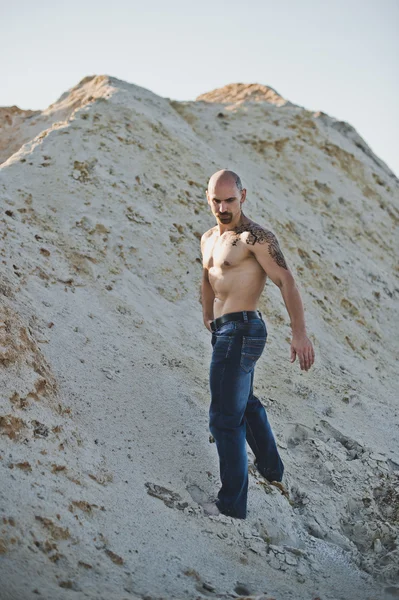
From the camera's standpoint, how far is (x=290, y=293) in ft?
12.0

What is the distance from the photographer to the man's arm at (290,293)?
12.0 feet

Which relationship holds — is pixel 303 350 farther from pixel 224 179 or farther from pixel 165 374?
pixel 165 374

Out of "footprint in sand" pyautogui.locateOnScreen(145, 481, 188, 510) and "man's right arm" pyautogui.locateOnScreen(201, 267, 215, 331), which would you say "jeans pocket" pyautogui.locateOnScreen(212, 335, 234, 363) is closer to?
"man's right arm" pyautogui.locateOnScreen(201, 267, 215, 331)

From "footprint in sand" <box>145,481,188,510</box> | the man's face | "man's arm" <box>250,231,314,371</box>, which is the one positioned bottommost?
"footprint in sand" <box>145,481,188,510</box>

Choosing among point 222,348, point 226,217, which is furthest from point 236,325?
point 226,217

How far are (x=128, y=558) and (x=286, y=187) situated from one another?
307 inches

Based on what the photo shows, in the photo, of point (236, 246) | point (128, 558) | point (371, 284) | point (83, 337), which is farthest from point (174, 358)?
point (371, 284)

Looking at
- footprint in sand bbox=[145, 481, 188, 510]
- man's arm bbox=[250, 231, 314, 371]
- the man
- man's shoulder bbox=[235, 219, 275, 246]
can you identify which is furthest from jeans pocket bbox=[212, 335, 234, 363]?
footprint in sand bbox=[145, 481, 188, 510]

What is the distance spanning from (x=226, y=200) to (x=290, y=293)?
712mm

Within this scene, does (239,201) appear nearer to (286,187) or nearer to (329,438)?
(329,438)

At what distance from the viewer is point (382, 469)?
4.96 metres

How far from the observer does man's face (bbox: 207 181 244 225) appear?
3.88 meters

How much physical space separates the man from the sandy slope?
1.07 feet

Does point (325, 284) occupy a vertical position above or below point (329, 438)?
above
